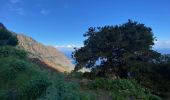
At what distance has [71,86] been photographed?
10766mm

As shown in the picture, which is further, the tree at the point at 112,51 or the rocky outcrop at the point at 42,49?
the rocky outcrop at the point at 42,49

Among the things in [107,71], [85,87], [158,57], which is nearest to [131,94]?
[85,87]

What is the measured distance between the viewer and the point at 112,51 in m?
21.4

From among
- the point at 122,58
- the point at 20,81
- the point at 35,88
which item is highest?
the point at 122,58

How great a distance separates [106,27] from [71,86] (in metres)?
11.9

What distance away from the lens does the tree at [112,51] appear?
21.2 metres

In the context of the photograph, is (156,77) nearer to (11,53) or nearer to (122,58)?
(122,58)

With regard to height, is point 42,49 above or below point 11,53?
above

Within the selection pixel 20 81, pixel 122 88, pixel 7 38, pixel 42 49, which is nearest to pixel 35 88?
pixel 20 81

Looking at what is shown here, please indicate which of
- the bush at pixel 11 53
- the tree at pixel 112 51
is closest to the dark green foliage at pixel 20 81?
the bush at pixel 11 53

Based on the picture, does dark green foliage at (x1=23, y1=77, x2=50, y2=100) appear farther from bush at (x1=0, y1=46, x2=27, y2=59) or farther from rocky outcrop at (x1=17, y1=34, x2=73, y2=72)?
rocky outcrop at (x1=17, y1=34, x2=73, y2=72)

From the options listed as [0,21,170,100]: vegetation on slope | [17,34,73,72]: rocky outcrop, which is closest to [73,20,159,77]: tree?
[0,21,170,100]: vegetation on slope

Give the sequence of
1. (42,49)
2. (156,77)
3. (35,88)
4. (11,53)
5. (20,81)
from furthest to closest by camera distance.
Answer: (42,49) → (156,77) → (11,53) → (20,81) → (35,88)

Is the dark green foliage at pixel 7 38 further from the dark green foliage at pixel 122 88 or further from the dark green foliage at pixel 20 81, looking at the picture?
the dark green foliage at pixel 122 88
